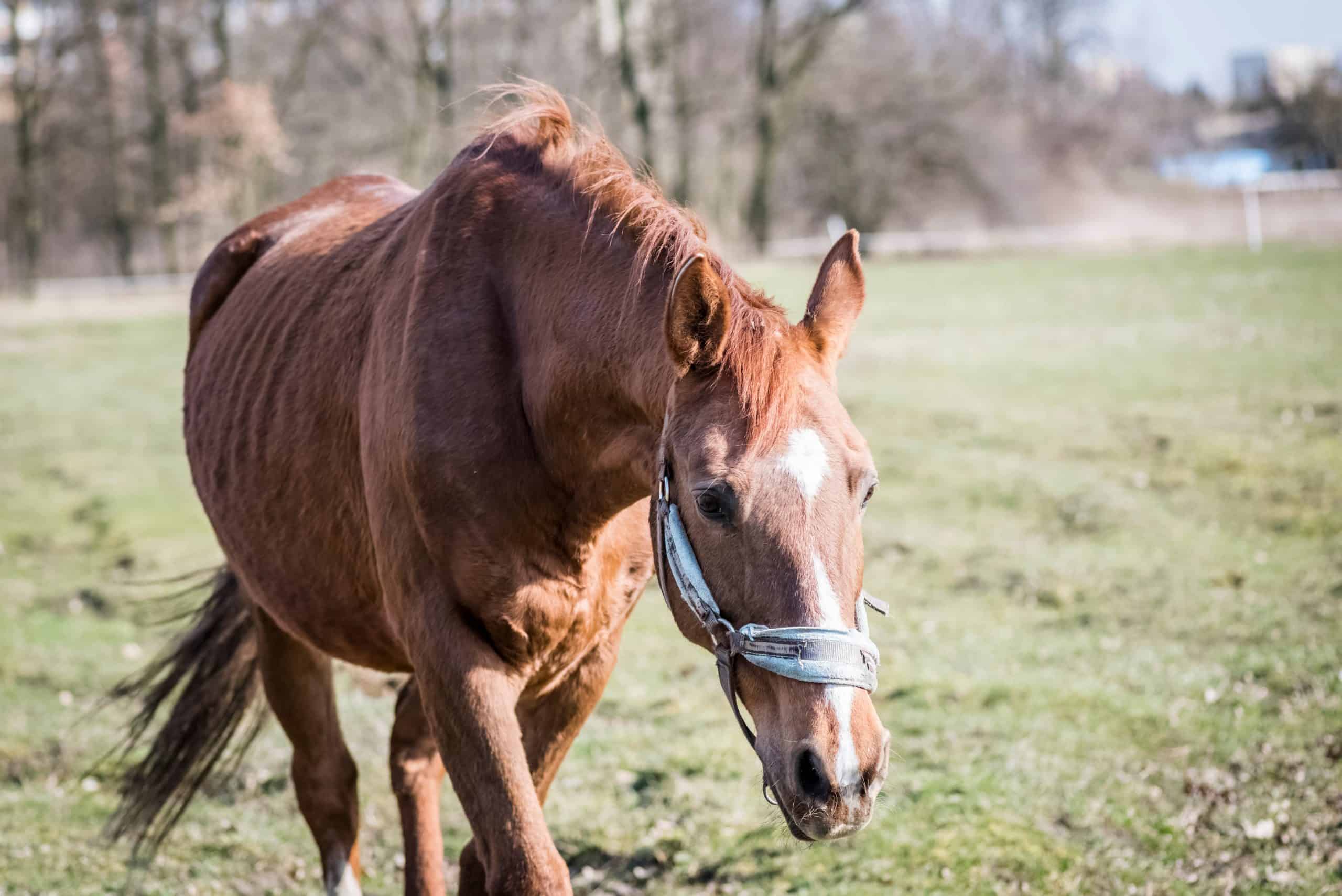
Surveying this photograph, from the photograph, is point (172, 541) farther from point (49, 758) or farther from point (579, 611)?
point (579, 611)

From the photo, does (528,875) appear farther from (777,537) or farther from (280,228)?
(280,228)

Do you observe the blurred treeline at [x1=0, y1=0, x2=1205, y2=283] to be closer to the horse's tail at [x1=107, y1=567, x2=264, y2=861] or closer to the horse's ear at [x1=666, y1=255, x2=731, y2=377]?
the horse's tail at [x1=107, y1=567, x2=264, y2=861]

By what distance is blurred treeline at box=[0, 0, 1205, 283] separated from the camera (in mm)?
28000

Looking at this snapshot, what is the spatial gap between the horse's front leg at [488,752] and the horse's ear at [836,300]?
1036 millimetres

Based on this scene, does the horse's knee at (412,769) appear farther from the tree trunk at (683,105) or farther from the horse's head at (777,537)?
Answer: the tree trunk at (683,105)

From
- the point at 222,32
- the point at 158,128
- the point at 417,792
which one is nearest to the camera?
the point at 417,792

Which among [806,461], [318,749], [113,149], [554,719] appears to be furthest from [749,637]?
[113,149]

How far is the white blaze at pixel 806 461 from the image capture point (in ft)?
7.53

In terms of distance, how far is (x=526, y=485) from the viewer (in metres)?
2.85

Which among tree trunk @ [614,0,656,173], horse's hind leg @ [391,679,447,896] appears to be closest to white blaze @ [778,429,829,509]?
horse's hind leg @ [391,679,447,896]

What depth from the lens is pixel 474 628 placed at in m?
2.87

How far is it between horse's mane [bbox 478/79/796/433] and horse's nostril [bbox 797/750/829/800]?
0.61 metres

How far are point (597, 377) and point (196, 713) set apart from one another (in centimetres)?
274

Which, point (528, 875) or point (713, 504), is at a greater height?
point (713, 504)
